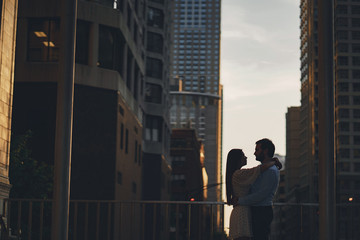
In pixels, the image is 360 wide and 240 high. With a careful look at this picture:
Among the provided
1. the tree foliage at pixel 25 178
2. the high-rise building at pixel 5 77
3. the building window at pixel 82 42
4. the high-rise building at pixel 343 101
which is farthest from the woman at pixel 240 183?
the high-rise building at pixel 343 101

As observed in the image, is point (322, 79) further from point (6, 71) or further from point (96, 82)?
point (96, 82)

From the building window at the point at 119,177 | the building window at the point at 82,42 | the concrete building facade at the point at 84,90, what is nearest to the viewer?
the concrete building facade at the point at 84,90

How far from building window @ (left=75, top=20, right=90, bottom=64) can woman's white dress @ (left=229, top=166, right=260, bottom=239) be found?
36.1 m

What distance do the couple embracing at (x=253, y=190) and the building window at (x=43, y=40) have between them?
34805 mm

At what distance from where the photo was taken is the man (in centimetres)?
839

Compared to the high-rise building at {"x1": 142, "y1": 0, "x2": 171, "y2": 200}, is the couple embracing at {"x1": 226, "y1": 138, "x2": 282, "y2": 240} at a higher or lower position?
lower

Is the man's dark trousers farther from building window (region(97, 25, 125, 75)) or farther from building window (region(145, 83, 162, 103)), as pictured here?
building window (region(145, 83, 162, 103))

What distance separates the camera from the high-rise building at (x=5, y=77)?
→ 16125mm

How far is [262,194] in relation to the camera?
27.5 feet

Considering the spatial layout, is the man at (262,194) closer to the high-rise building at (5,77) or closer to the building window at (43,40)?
the high-rise building at (5,77)

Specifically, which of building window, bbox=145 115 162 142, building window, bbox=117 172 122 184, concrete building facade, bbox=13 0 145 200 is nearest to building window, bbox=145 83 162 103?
building window, bbox=145 115 162 142

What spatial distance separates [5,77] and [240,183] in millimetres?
9559

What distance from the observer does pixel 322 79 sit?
9.06m

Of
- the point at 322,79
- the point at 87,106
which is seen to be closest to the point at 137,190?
the point at 87,106
